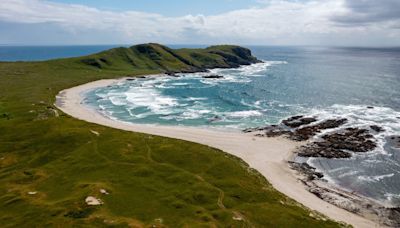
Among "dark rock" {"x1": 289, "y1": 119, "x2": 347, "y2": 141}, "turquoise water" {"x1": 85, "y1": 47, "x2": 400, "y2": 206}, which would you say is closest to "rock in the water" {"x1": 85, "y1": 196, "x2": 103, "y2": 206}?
"turquoise water" {"x1": 85, "y1": 47, "x2": 400, "y2": 206}

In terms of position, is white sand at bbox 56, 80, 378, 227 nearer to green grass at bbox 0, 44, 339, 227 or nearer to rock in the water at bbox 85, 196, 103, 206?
green grass at bbox 0, 44, 339, 227

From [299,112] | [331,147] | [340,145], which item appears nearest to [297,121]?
[299,112]

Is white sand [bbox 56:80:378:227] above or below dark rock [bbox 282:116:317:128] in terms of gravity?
below

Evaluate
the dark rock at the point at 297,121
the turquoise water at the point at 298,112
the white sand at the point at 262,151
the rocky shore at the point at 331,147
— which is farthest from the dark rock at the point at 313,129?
the turquoise water at the point at 298,112

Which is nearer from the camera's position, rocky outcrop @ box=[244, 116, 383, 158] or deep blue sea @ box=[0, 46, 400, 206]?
deep blue sea @ box=[0, 46, 400, 206]

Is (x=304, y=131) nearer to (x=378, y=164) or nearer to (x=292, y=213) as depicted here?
(x=378, y=164)

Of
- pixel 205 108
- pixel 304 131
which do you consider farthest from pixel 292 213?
pixel 205 108

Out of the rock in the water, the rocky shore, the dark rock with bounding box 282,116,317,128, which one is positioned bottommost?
the rocky shore
